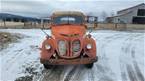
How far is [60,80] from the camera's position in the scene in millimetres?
10195

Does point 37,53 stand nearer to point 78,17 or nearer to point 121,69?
point 78,17

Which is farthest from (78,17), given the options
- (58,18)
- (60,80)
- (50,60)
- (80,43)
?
(60,80)

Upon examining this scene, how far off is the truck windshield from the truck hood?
446 mm

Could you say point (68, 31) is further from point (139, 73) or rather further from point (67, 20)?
point (139, 73)

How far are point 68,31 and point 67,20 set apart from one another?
1104 mm

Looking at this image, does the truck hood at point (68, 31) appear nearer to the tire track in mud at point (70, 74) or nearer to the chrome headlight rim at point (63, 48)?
the chrome headlight rim at point (63, 48)

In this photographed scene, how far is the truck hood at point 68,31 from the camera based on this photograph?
38.0 ft

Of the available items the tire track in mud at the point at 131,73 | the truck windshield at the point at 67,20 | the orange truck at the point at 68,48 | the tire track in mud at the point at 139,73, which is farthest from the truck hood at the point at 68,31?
the tire track in mud at the point at 139,73

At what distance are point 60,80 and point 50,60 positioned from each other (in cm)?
125

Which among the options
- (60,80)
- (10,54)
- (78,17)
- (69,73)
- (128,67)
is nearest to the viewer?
(60,80)

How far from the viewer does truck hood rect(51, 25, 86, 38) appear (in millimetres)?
11586

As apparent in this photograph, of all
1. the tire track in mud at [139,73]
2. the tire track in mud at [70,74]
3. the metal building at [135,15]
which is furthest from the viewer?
the metal building at [135,15]

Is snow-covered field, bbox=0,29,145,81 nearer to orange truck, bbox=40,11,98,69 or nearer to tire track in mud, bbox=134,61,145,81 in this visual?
tire track in mud, bbox=134,61,145,81

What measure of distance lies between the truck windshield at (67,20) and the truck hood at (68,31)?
446 mm
